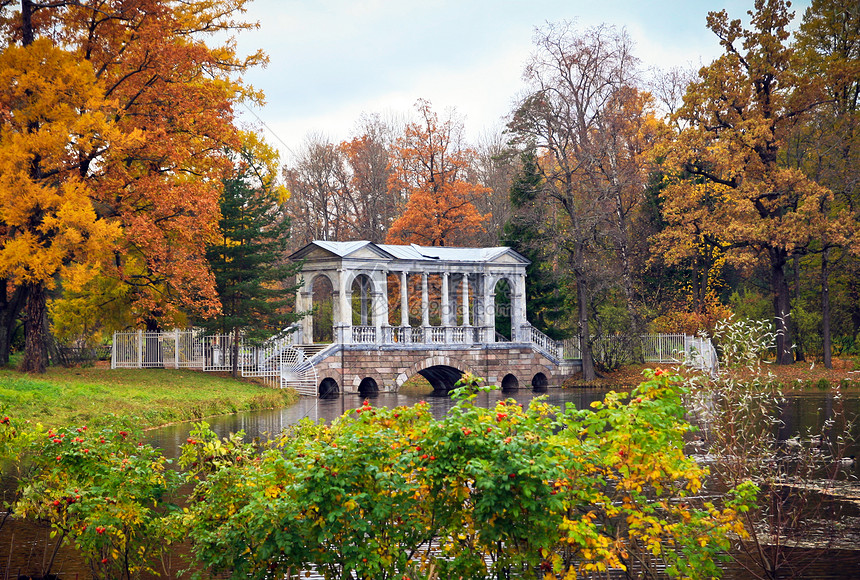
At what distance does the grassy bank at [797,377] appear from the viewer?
96.2 feet

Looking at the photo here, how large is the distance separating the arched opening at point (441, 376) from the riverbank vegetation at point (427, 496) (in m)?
29.3

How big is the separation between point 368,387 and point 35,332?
44.7ft

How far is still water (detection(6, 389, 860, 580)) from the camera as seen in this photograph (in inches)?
308

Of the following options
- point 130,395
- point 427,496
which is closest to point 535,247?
point 130,395

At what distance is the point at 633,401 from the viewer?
246 inches

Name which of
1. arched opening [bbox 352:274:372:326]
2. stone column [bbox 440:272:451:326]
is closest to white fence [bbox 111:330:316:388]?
arched opening [bbox 352:274:372:326]

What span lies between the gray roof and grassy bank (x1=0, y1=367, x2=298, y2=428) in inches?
247

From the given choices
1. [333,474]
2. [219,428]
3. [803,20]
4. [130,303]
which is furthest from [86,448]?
[803,20]

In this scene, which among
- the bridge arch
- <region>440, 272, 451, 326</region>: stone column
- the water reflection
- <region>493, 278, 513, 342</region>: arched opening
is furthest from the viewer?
<region>493, 278, 513, 342</region>: arched opening

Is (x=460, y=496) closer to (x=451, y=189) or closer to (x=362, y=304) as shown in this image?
(x=362, y=304)

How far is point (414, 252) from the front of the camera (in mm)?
35062

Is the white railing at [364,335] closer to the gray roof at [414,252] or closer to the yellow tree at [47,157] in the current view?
the gray roof at [414,252]

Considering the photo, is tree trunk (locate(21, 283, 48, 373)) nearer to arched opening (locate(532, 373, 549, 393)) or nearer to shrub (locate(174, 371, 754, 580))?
shrub (locate(174, 371, 754, 580))

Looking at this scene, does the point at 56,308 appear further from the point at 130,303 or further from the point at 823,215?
the point at 823,215
